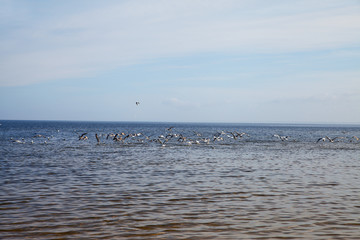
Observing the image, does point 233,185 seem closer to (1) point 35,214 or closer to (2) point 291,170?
(2) point 291,170

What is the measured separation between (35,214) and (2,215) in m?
0.90

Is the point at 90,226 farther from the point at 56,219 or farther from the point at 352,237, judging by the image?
the point at 352,237

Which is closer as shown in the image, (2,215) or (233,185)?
(2,215)

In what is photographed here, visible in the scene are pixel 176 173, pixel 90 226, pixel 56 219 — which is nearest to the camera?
pixel 90 226

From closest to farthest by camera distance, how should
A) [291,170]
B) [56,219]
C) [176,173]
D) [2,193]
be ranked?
[56,219] → [2,193] → [176,173] → [291,170]

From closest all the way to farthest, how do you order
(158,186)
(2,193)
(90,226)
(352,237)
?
(352,237) < (90,226) < (2,193) < (158,186)

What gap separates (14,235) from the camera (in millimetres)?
8891

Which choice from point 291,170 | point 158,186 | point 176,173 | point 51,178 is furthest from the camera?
point 291,170

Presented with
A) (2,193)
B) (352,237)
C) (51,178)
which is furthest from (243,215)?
(51,178)

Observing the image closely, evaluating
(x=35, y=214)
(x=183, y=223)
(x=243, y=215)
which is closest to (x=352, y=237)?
(x=243, y=215)

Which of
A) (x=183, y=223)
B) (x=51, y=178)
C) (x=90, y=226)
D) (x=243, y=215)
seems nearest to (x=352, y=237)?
(x=243, y=215)

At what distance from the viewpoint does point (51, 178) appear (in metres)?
17.6

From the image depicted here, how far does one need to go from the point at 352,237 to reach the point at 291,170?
40.5ft

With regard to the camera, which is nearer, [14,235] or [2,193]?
[14,235]
